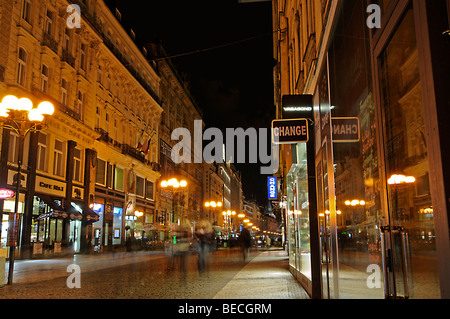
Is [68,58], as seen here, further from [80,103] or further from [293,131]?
[293,131]

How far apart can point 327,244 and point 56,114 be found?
23.9 metres

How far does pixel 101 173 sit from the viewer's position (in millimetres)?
33969

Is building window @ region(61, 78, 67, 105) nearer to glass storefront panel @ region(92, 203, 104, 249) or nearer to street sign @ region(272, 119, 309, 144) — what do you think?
glass storefront panel @ region(92, 203, 104, 249)

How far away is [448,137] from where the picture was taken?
2039mm

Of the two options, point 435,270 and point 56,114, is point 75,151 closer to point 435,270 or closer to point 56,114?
point 56,114

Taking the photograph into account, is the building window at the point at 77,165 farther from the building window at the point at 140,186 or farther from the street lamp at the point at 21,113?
the street lamp at the point at 21,113

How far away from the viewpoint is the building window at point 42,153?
2519 cm

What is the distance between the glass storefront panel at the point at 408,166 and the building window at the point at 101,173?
32096mm

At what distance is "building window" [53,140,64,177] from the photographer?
27.1 m

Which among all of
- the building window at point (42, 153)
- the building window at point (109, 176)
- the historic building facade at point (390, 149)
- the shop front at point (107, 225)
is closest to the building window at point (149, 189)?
the shop front at point (107, 225)

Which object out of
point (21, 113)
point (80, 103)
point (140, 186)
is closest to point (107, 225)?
point (140, 186)

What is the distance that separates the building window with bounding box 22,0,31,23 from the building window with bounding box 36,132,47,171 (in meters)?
6.61

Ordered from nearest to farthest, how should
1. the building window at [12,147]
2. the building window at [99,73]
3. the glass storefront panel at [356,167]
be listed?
the glass storefront panel at [356,167] < the building window at [12,147] < the building window at [99,73]
